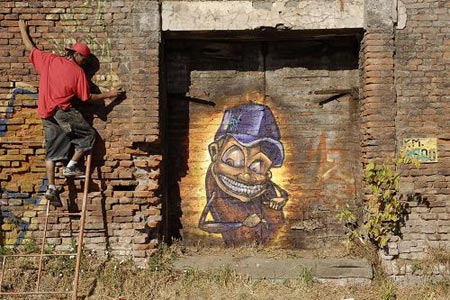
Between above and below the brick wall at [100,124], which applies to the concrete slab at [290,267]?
below

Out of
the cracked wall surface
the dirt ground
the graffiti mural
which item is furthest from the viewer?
the graffiti mural

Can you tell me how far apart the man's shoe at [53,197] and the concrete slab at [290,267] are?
156cm

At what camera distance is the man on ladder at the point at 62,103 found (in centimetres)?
565

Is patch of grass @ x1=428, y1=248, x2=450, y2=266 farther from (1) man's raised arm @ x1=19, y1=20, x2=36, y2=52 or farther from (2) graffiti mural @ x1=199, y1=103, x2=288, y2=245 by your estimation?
(1) man's raised arm @ x1=19, y1=20, x2=36, y2=52

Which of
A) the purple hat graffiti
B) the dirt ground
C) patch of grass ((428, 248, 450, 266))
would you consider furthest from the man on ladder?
patch of grass ((428, 248, 450, 266))

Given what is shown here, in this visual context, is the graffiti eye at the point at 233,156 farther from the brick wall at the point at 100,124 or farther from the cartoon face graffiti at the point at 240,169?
A: the brick wall at the point at 100,124

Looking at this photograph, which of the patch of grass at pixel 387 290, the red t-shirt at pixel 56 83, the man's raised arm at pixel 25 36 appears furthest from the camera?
the man's raised arm at pixel 25 36

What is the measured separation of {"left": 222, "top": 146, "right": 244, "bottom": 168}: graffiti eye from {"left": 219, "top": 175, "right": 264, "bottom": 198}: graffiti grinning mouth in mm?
239

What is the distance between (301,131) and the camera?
6469 mm

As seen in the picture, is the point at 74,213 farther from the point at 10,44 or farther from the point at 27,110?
the point at 10,44

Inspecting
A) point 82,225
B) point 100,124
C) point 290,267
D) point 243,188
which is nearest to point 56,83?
point 100,124

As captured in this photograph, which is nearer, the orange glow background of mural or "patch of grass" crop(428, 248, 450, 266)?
"patch of grass" crop(428, 248, 450, 266)

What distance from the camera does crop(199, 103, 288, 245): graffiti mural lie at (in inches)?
254

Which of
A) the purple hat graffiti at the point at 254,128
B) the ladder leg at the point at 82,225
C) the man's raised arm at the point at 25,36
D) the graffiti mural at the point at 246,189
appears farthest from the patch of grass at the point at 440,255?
the man's raised arm at the point at 25,36
